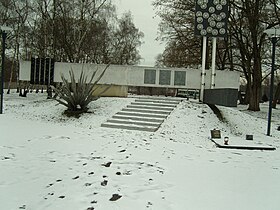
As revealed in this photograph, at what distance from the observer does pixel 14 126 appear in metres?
12.3

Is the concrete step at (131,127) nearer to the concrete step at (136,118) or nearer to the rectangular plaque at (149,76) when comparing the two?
the concrete step at (136,118)

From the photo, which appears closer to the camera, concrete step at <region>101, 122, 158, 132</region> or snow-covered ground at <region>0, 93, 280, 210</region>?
snow-covered ground at <region>0, 93, 280, 210</region>

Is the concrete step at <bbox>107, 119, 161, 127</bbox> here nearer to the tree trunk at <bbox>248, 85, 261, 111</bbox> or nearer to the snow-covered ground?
the snow-covered ground

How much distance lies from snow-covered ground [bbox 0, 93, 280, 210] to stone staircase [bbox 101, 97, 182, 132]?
560 millimetres

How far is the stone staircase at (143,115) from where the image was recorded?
13244 millimetres

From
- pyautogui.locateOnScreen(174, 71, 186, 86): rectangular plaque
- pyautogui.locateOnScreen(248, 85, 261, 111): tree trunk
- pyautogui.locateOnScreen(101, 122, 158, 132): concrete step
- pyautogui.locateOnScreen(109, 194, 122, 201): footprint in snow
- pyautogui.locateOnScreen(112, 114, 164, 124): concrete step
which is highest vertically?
pyautogui.locateOnScreen(174, 71, 186, 86): rectangular plaque

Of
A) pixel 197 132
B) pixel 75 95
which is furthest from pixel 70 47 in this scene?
pixel 197 132

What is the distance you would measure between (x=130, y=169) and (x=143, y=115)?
772cm

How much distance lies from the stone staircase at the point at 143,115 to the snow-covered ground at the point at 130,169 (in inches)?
22.0

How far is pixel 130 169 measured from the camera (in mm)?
6984

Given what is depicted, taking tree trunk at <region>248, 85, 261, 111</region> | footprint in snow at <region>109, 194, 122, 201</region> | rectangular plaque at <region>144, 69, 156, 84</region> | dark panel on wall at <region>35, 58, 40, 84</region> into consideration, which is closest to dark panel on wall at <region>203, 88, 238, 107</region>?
rectangular plaque at <region>144, 69, 156, 84</region>

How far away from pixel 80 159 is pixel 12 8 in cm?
2716

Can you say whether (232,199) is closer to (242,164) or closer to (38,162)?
(242,164)

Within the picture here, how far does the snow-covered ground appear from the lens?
5.10 m
